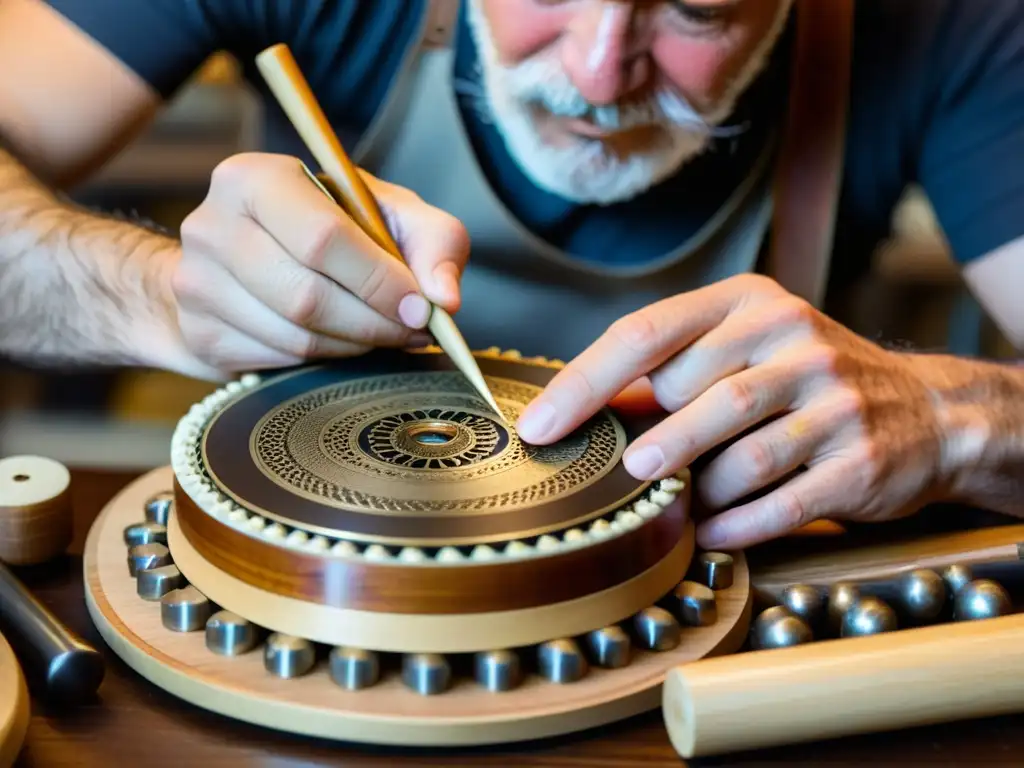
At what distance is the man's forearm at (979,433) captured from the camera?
88 centimetres

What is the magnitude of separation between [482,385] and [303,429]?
0.14m

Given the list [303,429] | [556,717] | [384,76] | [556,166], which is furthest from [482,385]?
[384,76]

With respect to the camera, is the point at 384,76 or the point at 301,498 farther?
the point at 384,76

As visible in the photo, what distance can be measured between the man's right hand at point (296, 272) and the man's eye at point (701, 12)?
0.35 metres

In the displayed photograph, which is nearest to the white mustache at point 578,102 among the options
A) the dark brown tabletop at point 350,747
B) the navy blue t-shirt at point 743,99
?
the navy blue t-shirt at point 743,99

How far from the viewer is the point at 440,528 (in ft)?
2.08

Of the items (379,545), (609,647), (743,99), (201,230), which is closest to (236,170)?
(201,230)

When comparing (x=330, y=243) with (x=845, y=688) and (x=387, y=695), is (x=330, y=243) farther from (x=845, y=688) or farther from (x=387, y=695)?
(x=845, y=688)

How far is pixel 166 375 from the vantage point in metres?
2.66

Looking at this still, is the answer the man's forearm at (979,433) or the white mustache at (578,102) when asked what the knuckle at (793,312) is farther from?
the white mustache at (578,102)

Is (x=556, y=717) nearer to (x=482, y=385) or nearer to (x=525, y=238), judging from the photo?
(x=482, y=385)

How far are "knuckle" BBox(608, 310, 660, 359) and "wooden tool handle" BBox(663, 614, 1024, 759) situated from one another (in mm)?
241

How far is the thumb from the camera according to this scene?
831 millimetres

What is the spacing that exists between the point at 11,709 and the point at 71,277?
65 centimetres
